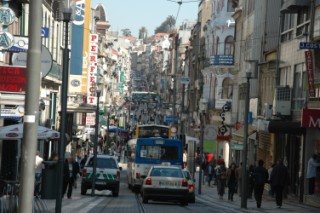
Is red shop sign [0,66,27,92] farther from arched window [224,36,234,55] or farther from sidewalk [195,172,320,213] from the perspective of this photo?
arched window [224,36,234,55]

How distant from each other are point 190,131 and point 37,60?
293 ft

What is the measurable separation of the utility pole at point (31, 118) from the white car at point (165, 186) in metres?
21.5

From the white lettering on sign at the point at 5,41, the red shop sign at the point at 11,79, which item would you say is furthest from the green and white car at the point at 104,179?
the red shop sign at the point at 11,79

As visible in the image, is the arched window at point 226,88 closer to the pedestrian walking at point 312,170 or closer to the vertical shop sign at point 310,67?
the vertical shop sign at point 310,67

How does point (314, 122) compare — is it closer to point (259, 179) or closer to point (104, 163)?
point (259, 179)

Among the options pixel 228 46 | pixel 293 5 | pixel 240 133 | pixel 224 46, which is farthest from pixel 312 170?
pixel 224 46

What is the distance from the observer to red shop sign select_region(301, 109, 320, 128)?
3266cm

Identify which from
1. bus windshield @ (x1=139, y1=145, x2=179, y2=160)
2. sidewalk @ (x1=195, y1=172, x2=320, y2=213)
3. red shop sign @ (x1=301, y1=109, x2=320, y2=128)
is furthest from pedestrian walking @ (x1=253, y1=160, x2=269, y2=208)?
bus windshield @ (x1=139, y1=145, x2=179, y2=160)

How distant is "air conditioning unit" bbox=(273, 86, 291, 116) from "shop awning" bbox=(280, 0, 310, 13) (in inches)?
137

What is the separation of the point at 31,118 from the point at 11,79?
11285mm

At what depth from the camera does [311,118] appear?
1289 inches

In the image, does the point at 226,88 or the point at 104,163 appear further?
the point at 226,88

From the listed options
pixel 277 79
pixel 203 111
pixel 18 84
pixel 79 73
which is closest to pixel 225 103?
pixel 203 111

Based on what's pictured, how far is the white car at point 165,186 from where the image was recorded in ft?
107
